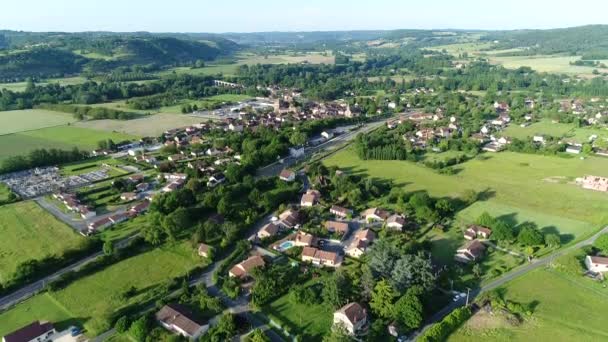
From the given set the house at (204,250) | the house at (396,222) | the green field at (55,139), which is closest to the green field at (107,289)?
the house at (204,250)

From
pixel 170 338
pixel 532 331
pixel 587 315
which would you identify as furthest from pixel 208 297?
pixel 587 315

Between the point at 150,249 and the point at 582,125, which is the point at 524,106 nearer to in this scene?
the point at 582,125

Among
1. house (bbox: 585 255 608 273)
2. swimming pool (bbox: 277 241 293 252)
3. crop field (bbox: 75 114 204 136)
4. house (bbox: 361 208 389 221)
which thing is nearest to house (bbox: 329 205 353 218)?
house (bbox: 361 208 389 221)

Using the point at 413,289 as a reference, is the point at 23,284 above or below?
below

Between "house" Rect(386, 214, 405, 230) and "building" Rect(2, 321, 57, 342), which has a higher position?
"house" Rect(386, 214, 405, 230)

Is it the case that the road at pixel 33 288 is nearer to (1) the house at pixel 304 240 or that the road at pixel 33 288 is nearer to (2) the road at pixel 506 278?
(1) the house at pixel 304 240

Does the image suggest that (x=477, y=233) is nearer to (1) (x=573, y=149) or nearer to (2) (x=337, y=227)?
(2) (x=337, y=227)

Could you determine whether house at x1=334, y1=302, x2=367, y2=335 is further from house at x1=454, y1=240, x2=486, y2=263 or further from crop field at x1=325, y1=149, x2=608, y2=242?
crop field at x1=325, y1=149, x2=608, y2=242
